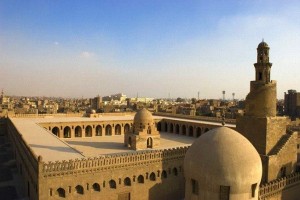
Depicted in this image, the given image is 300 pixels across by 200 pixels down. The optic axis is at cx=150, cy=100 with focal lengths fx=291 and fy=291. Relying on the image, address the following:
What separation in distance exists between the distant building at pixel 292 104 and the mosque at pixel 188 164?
51.1 m

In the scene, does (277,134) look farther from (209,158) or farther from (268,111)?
(209,158)

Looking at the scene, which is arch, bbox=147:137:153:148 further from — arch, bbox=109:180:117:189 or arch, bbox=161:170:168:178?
arch, bbox=109:180:117:189

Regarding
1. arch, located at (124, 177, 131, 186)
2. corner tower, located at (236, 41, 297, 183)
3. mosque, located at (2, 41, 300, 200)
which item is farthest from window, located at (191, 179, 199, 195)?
arch, located at (124, 177, 131, 186)

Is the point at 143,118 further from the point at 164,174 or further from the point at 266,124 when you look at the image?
the point at 266,124

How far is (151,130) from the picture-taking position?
87.6 ft

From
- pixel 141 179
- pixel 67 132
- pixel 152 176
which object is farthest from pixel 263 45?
pixel 67 132

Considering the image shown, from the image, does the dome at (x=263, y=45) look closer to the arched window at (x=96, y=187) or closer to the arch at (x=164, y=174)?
the arch at (x=164, y=174)

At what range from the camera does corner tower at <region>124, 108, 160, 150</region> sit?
Answer: 84.2ft

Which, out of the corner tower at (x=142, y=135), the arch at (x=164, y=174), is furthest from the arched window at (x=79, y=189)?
the corner tower at (x=142, y=135)

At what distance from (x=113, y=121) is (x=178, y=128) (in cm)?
862

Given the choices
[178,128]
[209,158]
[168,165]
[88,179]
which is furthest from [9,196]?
[178,128]

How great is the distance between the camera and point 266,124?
18734 mm

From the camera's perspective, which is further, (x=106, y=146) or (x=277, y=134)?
(x=106, y=146)

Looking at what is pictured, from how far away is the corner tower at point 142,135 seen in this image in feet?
84.2
